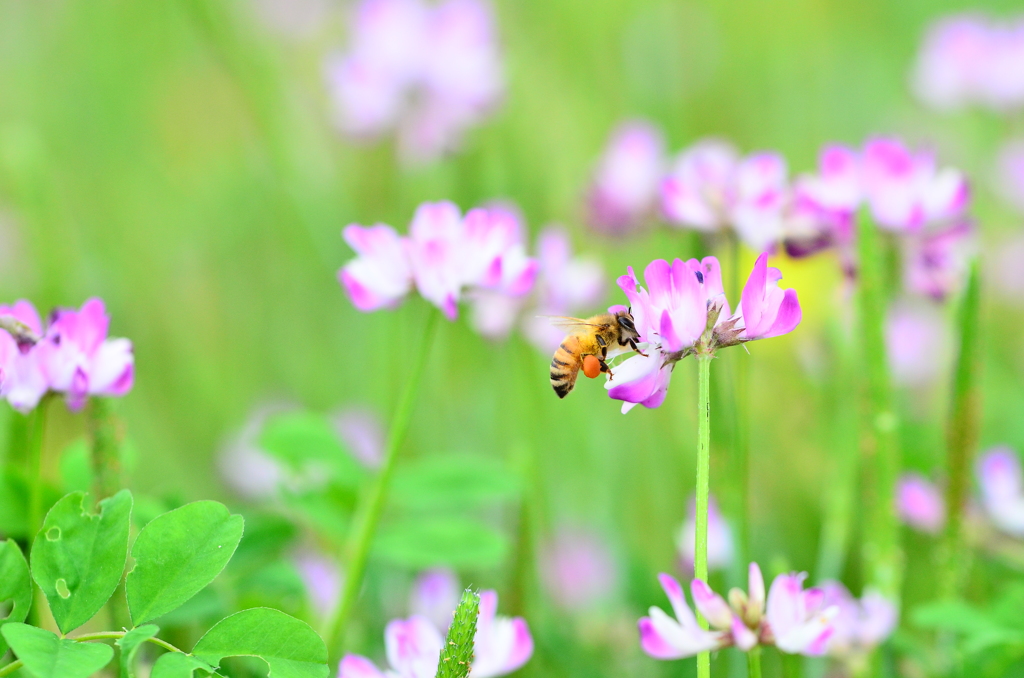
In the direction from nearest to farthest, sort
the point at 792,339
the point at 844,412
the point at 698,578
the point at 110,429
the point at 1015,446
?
1. the point at 698,578
2. the point at 110,429
3. the point at 844,412
4. the point at 1015,446
5. the point at 792,339

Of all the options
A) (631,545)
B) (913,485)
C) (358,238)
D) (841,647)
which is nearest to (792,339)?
(631,545)

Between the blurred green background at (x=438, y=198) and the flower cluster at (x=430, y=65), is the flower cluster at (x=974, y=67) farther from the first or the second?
the flower cluster at (x=430, y=65)

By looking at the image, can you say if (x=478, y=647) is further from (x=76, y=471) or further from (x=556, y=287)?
(x=556, y=287)

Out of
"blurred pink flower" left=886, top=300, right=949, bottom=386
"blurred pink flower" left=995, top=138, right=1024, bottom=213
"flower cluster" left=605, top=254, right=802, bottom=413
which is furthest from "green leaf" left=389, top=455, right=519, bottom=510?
"blurred pink flower" left=995, top=138, right=1024, bottom=213

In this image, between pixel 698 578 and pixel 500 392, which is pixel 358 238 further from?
pixel 500 392

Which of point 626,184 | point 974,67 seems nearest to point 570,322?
point 626,184

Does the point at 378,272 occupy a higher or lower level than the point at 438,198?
lower

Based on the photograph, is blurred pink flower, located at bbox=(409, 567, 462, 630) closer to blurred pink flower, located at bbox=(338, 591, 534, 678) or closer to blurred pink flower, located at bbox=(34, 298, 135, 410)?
blurred pink flower, located at bbox=(338, 591, 534, 678)
